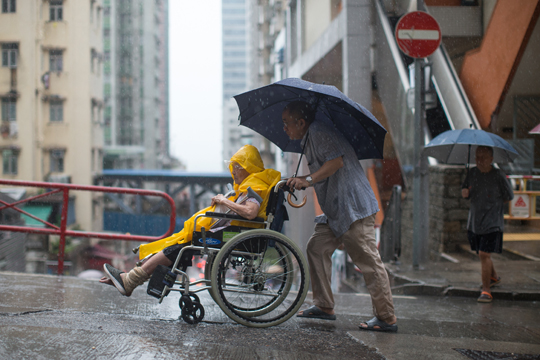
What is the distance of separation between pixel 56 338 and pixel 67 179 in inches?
1591

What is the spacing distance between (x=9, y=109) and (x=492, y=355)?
39.5 m

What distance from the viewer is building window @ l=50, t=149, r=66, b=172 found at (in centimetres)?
3962

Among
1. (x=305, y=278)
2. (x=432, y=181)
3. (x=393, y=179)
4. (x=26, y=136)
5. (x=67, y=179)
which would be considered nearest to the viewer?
(x=305, y=278)

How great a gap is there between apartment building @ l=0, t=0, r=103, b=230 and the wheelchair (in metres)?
37.2

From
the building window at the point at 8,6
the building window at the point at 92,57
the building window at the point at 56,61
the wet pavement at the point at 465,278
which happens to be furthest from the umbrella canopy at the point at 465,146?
the building window at the point at 92,57

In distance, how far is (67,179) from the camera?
40.3 meters

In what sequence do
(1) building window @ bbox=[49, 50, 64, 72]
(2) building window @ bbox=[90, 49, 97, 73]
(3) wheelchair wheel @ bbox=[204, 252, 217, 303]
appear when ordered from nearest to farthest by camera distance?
(3) wheelchair wheel @ bbox=[204, 252, 217, 303], (1) building window @ bbox=[49, 50, 64, 72], (2) building window @ bbox=[90, 49, 97, 73]

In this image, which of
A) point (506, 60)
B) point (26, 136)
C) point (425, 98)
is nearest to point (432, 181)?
point (425, 98)

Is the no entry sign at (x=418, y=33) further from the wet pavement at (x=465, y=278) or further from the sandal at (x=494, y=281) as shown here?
the sandal at (x=494, y=281)

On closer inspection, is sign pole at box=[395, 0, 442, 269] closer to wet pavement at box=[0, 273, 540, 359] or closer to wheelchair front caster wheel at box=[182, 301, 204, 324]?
wet pavement at box=[0, 273, 540, 359]

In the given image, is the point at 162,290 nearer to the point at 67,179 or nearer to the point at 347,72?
the point at 347,72

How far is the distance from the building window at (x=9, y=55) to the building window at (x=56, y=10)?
189 inches

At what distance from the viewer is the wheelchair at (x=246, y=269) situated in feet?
11.1

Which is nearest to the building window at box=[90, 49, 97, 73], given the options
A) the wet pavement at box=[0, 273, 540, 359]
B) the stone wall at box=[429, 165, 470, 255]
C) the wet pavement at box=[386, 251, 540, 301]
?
the stone wall at box=[429, 165, 470, 255]
